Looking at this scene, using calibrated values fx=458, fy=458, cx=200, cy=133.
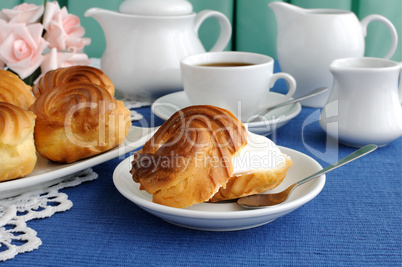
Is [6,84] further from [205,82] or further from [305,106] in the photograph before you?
[305,106]

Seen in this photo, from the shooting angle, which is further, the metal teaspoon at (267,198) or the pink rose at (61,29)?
the pink rose at (61,29)

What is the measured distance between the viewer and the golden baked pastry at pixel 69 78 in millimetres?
964

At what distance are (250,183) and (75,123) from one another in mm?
345

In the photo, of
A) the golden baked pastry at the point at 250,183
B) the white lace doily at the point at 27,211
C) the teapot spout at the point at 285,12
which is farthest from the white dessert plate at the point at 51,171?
the teapot spout at the point at 285,12

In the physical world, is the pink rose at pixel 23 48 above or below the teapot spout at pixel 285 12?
below

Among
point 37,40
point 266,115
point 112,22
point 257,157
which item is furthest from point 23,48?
point 257,157

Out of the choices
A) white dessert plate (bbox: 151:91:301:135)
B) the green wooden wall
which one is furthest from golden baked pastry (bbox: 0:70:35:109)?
the green wooden wall

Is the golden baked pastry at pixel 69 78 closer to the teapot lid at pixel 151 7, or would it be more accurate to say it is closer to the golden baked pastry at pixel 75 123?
the golden baked pastry at pixel 75 123

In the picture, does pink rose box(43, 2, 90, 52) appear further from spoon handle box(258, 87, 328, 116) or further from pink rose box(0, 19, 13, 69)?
spoon handle box(258, 87, 328, 116)

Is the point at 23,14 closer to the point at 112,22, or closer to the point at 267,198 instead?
the point at 112,22

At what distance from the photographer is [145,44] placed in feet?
4.17

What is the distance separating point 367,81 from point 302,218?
0.41 metres

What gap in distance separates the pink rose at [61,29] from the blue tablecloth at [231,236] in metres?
0.57

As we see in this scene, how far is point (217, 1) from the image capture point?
203cm
